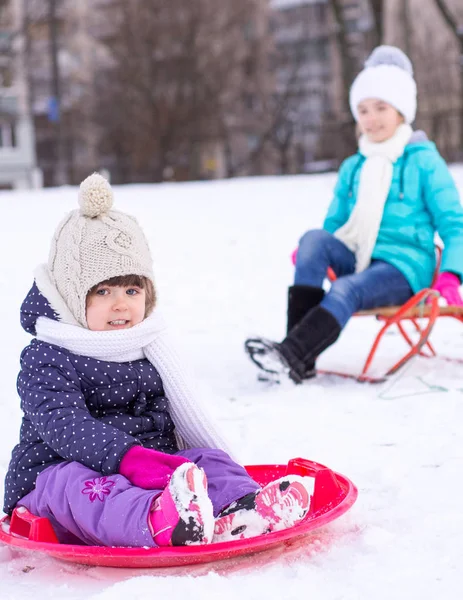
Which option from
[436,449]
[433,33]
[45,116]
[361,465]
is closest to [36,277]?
[361,465]

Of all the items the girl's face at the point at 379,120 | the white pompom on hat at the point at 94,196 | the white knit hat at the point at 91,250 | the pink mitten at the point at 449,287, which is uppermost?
the girl's face at the point at 379,120

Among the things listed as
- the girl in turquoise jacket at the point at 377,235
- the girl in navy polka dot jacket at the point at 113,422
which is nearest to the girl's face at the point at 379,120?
the girl in turquoise jacket at the point at 377,235

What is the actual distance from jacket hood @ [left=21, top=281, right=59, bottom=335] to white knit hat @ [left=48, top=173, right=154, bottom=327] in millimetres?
45

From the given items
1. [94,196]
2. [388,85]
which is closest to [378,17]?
[388,85]

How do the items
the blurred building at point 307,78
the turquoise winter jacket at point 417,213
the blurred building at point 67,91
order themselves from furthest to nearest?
the blurred building at point 307,78, the blurred building at point 67,91, the turquoise winter jacket at point 417,213

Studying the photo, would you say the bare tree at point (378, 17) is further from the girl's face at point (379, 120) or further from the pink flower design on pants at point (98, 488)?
the pink flower design on pants at point (98, 488)

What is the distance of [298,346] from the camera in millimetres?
4047

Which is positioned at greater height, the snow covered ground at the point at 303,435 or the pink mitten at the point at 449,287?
the pink mitten at the point at 449,287

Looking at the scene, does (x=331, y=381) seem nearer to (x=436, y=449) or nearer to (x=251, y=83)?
(x=436, y=449)

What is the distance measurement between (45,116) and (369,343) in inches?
1394

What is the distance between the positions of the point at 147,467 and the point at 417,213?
96.3 inches

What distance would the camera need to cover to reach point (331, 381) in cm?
425

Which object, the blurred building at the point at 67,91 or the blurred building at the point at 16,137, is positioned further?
the blurred building at the point at 16,137

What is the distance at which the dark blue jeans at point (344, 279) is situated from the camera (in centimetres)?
407
